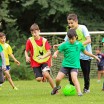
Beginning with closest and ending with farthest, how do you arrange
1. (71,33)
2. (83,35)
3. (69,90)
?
(71,33) < (69,90) < (83,35)

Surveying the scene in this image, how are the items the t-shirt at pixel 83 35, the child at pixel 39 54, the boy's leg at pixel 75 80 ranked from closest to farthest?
1. the boy's leg at pixel 75 80
2. the t-shirt at pixel 83 35
3. the child at pixel 39 54

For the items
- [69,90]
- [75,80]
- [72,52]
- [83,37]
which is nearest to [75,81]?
[75,80]

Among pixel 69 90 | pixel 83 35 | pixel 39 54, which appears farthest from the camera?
pixel 39 54

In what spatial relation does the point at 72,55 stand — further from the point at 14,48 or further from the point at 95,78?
the point at 14,48

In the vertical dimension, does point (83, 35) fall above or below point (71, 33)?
below

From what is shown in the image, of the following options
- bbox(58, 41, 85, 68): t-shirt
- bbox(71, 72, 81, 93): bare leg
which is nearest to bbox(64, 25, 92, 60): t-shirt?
bbox(58, 41, 85, 68): t-shirt

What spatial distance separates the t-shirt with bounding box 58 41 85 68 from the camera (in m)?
11.0

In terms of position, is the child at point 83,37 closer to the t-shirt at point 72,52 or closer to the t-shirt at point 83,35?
the t-shirt at point 83,35

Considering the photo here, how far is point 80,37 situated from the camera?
37.8ft

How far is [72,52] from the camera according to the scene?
36.2 ft

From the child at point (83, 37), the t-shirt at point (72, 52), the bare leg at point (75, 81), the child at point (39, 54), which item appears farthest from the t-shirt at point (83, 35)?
the bare leg at point (75, 81)

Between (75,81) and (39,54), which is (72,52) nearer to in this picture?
(75,81)

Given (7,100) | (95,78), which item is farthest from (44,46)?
(95,78)

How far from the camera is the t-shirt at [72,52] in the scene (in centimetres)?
1102
